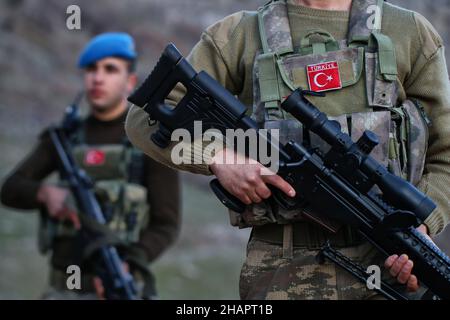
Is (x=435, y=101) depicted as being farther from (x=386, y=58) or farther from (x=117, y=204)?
(x=117, y=204)

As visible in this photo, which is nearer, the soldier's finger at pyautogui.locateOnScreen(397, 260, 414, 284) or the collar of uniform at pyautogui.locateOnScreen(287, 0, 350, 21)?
the soldier's finger at pyautogui.locateOnScreen(397, 260, 414, 284)

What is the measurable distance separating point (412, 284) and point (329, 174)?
0.47 metres

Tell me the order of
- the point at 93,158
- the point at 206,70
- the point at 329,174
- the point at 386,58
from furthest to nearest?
the point at 93,158, the point at 206,70, the point at 386,58, the point at 329,174

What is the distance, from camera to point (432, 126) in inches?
133

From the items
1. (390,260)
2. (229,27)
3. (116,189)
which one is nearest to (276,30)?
(229,27)

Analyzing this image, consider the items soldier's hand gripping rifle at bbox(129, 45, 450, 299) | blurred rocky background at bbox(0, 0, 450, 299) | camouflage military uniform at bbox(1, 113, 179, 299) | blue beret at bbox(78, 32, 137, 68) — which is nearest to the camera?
soldier's hand gripping rifle at bbox(129, 45, 450, 299)

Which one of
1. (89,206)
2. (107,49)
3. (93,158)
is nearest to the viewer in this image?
(89,206)

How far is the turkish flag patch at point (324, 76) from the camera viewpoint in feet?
10.8

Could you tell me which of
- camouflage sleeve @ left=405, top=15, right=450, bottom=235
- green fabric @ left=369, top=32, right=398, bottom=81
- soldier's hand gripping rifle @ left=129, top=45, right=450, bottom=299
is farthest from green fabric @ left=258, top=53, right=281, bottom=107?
camouflage sleeve @ left=405, top=15, right=450, bottom=235

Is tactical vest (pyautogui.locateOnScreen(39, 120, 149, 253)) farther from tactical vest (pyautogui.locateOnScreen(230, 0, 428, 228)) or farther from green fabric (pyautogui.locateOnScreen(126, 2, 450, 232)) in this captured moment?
tactical vest (pyautogui.locateOnScreen(230, 0, 428, 228))

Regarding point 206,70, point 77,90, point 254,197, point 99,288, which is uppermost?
point 77,90

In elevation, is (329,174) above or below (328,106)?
below

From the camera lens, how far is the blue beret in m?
5.91

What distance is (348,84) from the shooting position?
329 cm
